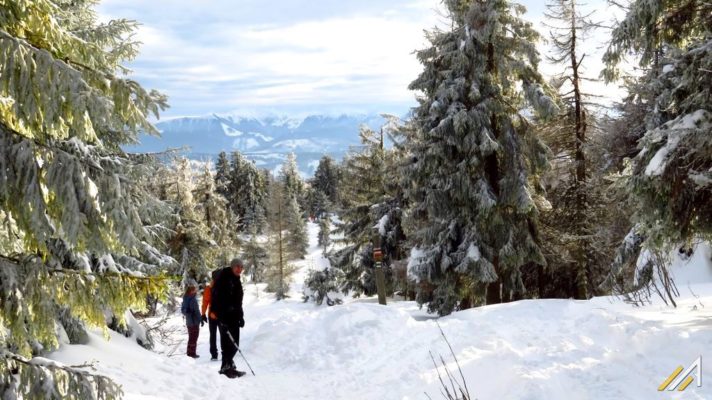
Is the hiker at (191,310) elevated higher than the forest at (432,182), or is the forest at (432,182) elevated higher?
the forest at (432,182)

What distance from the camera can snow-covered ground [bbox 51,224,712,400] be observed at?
17.2ft

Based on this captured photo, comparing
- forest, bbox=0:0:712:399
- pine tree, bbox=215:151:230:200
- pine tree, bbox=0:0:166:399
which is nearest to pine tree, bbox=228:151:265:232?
pine tree, bbox=215:151:230:200

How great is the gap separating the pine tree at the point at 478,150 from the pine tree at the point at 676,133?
5937mm

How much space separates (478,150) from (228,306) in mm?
8477

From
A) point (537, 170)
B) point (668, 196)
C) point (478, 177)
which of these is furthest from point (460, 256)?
point (668, 196)

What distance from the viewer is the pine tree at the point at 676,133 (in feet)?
20.4

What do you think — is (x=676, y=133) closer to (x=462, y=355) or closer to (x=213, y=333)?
(x=462, y=355)

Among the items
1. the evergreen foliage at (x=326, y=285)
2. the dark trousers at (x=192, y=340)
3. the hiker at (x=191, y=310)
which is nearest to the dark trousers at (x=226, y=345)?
the hiker at (x=191, y=310)

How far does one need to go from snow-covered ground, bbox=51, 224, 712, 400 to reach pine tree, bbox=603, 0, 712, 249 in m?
1.36

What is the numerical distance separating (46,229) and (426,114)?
44.0ft

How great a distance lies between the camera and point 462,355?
7.17 meters

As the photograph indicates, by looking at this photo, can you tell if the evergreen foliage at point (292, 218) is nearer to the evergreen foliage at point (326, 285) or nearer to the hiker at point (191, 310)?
the evergreen foliage at point (326, 285)

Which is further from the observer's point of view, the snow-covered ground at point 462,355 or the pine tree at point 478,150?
the pine tree at point 478,150

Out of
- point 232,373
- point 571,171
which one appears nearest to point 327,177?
point 571,171
